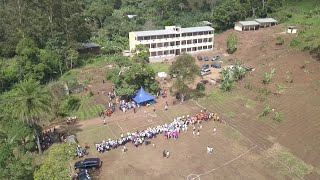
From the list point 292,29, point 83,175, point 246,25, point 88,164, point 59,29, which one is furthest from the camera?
point 246,25

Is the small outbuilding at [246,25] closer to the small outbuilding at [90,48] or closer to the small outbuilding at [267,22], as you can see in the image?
the small outbuilding at [267,22]

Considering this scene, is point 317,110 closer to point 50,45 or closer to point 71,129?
point 71,129

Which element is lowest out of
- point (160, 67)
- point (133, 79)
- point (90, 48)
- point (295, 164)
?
point (295, 164)

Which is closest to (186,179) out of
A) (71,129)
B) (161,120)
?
(161,120)

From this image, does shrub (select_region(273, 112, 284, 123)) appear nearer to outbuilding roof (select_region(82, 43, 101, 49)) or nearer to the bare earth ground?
the bare earth ground

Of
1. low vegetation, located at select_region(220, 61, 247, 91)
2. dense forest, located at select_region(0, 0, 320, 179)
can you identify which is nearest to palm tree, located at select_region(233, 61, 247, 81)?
low vegetation, located at select_region(220, 61, 247, 91)

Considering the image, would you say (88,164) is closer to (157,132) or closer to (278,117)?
(157,132)

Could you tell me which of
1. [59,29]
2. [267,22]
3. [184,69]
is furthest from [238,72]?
[59,29]
